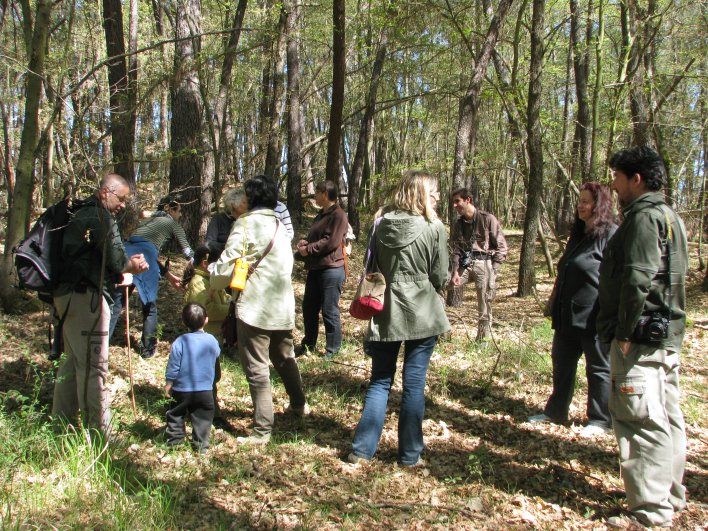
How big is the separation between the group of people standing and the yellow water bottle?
5 cm

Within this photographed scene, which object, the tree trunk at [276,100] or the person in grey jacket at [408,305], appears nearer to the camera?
the person in grey jacket at [408,305]

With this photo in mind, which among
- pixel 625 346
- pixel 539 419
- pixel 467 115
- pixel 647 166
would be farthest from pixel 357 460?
pixel 467 115

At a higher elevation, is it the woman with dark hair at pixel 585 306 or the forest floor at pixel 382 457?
the woman with dark hair at pixel 585 306

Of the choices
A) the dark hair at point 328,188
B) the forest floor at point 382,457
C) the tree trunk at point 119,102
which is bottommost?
Answer: the forest floor at point 382,457

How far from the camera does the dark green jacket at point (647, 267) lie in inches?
116

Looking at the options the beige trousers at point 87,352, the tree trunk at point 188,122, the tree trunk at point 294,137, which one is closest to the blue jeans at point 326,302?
the beige trousers at point 87,352

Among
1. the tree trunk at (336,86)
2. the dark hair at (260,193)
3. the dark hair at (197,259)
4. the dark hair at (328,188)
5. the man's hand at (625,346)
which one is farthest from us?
the tree trunk at (336,86)

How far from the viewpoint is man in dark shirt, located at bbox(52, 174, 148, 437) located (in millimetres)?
3648

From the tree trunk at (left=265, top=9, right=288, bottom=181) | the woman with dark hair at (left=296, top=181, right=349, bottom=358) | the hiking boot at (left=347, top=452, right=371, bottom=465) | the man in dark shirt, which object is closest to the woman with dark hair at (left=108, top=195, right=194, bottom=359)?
the woman with dark hair at (left=296, top=181, right=349, bottom=358)

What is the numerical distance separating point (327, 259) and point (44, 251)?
10.3ft

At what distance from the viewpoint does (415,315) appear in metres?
3.68

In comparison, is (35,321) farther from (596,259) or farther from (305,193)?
(305,193)

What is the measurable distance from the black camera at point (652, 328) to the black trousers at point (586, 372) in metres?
1.39

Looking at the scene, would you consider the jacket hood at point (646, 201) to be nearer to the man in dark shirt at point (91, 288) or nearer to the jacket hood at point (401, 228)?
the jacket hood at point (401, 228)
